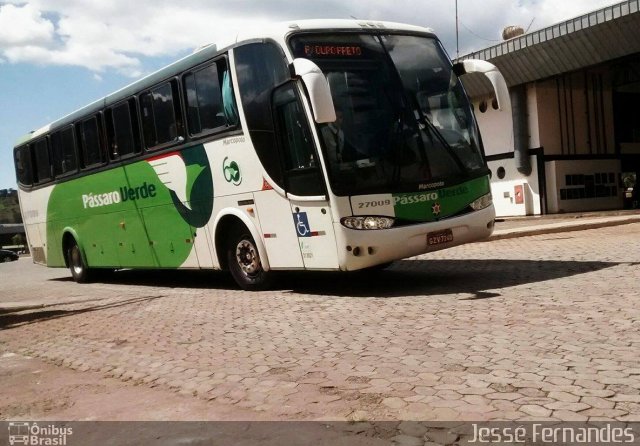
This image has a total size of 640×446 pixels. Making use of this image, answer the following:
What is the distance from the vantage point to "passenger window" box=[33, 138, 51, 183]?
1634 centimetres

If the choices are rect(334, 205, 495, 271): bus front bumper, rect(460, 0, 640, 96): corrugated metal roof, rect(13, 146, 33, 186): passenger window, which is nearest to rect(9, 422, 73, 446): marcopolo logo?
rect(334, 205, 495, 271): bus front bumper

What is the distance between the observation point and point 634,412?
3.61 meters

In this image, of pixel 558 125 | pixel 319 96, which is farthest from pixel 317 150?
pixel 558 125

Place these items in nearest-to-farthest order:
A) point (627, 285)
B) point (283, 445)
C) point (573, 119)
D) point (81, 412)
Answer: point (283, 445) → point (81, 412) → point (627, 285) → point (573, 119)

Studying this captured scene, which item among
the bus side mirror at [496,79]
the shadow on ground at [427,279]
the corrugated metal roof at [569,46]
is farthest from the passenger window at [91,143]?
the corrugated metal roof at [569,46]

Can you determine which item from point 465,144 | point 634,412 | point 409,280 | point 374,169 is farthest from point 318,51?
point 634,412

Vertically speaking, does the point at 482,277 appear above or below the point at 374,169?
below

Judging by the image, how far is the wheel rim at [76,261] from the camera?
16312 mm

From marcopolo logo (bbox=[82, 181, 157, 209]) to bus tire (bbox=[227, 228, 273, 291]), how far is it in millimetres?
2434

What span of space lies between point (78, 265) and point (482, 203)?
10.9m

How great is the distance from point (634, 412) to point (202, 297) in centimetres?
789

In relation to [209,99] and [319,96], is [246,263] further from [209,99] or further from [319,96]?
[319,96]

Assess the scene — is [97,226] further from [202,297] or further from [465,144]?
[465,144]

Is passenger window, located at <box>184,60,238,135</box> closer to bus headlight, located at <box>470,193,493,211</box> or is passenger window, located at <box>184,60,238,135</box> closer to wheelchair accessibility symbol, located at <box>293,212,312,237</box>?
wheelchair accessibility symbol, located at <box>293,212,312,237</box>
